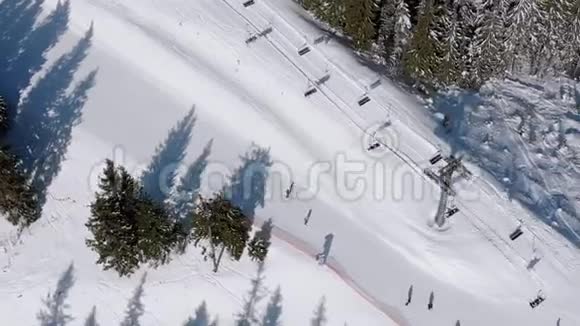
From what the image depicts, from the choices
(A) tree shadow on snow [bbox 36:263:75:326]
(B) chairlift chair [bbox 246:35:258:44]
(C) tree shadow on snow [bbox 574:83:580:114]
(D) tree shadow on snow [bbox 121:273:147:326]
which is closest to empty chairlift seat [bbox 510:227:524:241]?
(C) tree shadow on snow [bbox 574:83:580:114]

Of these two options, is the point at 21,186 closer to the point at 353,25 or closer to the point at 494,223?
the point at 353,25

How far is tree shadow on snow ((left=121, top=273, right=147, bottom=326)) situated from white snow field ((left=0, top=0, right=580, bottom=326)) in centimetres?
28

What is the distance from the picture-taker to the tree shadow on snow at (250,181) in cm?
3553

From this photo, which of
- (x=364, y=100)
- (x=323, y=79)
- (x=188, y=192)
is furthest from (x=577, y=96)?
(x=188, y=192)

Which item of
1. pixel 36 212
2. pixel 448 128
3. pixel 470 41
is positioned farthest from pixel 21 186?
pixel 470 41

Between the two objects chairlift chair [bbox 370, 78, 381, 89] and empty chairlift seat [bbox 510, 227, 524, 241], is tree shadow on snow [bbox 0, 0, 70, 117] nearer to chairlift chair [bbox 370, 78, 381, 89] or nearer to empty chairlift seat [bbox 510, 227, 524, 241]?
chairlift chair [bbox 370, 78, 381, 89]

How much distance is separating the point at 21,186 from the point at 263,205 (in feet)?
42.2

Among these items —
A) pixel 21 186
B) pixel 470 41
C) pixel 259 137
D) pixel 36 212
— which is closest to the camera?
pixel 21 186

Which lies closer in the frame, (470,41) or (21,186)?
(21,186)

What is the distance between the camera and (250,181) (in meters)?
36.5

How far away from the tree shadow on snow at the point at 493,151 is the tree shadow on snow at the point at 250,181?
1054 cm

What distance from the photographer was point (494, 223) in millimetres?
33875

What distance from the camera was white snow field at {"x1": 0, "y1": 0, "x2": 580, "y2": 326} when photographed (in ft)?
107

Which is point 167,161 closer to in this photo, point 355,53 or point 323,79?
point 323,79
